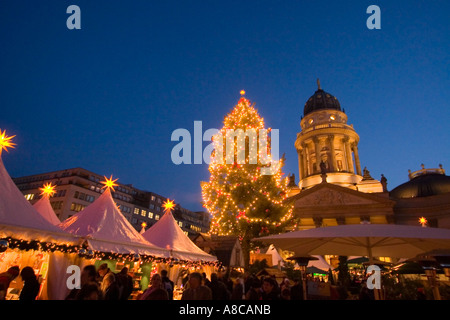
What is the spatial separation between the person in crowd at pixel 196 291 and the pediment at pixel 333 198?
38945mm

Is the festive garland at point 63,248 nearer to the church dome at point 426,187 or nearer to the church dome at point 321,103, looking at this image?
the church dome at point 426,187

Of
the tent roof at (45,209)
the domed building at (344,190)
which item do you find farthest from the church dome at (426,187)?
the tent roof at (45,209)

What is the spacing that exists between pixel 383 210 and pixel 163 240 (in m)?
38.0

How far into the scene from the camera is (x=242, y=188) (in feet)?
64.8

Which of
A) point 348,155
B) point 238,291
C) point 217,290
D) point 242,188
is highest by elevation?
point 348,155

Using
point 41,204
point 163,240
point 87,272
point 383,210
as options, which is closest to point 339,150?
point 383,210

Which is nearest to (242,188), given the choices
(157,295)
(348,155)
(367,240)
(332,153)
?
(367,240)

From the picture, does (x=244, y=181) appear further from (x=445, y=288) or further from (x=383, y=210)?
(x=383, y=210)

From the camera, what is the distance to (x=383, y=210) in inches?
1570

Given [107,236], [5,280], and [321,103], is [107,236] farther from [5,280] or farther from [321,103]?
[321,103]

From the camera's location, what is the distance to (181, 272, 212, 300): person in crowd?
4312mm

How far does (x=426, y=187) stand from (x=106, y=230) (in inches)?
2130

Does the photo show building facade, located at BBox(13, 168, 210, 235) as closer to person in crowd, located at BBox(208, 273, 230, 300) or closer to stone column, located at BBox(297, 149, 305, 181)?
stone column, located at BBox(297, 149, 305, 181)

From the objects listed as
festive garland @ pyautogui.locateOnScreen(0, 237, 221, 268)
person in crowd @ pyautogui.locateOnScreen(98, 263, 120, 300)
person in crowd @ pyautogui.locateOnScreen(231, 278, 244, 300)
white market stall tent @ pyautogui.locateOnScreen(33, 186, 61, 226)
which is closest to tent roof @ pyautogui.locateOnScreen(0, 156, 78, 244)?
festive garland @ pyautogui.locateOnScreen(0, 237, 221, 268)
